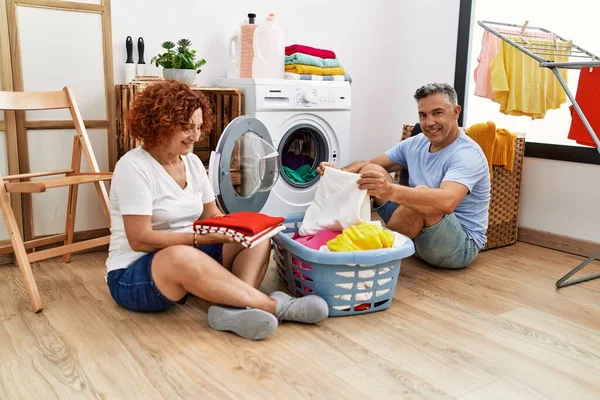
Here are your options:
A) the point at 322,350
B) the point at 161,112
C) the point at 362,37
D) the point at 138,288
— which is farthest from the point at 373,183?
the point at 362,37

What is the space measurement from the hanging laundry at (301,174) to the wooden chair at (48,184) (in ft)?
3.36

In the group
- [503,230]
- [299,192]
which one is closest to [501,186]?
[503,230]

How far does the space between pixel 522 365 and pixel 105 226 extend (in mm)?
2068

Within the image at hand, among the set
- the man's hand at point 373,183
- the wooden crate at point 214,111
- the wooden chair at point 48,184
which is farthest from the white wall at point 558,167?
the wooden chair at point 48,184

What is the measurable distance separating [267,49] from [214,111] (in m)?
0.45

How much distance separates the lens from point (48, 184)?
2051 mm

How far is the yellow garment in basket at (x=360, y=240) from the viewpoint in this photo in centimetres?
192

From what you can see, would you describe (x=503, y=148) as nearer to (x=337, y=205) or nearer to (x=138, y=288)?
(x=337, y=205)

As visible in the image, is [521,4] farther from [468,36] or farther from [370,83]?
[370,83]

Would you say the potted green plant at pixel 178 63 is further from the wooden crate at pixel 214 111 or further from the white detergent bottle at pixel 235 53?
the white detergent bottle at pixel 235 53

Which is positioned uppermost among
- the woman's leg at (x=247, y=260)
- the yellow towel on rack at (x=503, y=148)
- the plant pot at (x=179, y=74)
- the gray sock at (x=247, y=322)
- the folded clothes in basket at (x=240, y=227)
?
the plant pot at (x=179, y=74)

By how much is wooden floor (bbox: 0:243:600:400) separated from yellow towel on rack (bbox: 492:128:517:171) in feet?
2.60

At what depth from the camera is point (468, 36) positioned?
11.4 feet

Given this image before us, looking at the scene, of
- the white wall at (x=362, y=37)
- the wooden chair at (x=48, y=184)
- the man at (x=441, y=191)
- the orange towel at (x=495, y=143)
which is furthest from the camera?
the white wall at (x=362, y=37)
